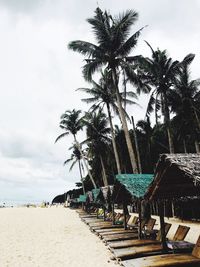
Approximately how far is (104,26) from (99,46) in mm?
1218

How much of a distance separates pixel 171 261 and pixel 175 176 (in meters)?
2.09

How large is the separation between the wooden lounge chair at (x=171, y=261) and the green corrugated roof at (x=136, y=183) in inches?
164

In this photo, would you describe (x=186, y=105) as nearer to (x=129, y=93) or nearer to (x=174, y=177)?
(x=129, y=93)

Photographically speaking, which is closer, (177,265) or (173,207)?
(177,265)

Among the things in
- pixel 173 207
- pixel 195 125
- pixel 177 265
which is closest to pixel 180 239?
pixel 177 265

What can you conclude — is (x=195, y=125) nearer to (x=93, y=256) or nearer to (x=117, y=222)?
(x=117, y=222)

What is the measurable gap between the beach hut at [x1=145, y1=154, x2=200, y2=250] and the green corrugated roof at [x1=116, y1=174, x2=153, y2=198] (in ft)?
8.50

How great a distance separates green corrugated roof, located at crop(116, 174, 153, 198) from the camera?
12429mm

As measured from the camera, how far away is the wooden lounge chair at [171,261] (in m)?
7.23

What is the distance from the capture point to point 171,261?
24.2 ft

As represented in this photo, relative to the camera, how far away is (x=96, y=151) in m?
34.7

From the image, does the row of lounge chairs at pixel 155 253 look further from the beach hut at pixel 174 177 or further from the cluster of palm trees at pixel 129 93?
the cluster of palm trees at pixel 129 93

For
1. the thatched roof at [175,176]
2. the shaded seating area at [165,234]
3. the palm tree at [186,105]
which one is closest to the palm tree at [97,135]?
the palm tree at [186,105]

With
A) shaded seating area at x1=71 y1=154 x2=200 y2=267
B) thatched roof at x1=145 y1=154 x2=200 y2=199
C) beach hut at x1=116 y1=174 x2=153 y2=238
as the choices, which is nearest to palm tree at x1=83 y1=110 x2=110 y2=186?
beach hut at x1=116 y1=174 x2=153 y2=238
